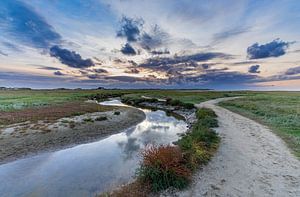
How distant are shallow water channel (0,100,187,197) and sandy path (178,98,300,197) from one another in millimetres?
4765

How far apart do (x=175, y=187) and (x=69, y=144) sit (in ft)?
45.1

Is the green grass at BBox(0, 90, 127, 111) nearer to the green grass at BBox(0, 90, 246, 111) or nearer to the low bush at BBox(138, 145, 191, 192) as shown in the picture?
the green grass at BBox(0, 90, 246, 111)

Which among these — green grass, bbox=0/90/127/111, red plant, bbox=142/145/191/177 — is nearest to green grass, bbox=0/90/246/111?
green grass, bbox=0/90/127/111

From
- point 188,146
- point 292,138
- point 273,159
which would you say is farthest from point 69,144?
point 292,138

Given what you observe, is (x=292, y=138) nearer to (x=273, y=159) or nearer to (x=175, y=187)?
(x=273, y=159)

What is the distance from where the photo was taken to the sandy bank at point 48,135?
17531 mm

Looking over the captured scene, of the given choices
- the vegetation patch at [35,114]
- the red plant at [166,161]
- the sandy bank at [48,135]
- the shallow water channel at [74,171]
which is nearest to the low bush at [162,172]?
the red plant at [166,161]

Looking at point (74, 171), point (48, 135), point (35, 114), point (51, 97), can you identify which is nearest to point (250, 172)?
point (74, 171)

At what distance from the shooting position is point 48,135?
2153 centimetres

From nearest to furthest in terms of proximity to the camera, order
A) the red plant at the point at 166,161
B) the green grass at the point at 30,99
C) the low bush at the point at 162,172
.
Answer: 1. the low bush at the point at 162,172
2. the red plant at the point at 166,161
3. the green grass at the point at 30,99

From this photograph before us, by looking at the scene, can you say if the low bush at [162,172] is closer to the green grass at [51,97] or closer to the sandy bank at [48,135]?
the sandy bank at [48,135]

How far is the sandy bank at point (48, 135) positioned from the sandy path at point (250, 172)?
539 inches

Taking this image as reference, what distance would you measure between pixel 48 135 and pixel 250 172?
18.8 meters

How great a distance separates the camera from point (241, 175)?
10.5 metres
